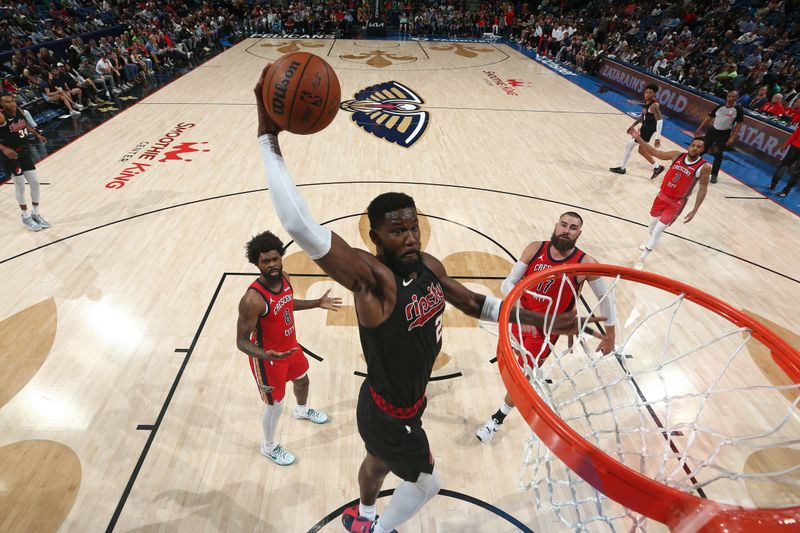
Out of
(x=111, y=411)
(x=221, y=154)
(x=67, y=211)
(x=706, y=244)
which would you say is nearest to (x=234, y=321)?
(x=111, y=411)

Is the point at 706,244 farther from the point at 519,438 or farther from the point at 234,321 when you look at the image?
the point at 234,321

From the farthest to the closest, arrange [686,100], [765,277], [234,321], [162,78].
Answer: [162,78]
[686,100]
[765,277]
[234,321]

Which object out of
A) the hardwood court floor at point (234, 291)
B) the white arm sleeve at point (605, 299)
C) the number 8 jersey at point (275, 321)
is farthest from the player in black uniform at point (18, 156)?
the white arm sleeve at point (605, 299)

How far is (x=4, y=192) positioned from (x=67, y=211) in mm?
1436

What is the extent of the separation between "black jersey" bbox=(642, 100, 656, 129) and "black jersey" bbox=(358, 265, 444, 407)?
797cm

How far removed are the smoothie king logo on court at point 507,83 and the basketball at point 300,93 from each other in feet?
42.5

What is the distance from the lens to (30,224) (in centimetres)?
611

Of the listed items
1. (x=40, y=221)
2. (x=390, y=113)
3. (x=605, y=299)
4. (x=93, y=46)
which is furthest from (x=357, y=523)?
(x=93, y=46)

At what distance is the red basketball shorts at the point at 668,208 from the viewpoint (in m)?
5.61

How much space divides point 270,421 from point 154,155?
7.39 metres

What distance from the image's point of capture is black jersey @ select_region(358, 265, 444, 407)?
1899 mm

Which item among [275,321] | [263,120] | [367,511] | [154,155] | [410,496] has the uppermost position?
[263,120]

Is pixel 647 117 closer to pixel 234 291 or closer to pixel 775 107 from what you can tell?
pixel 775 107

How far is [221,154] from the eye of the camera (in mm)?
8773
